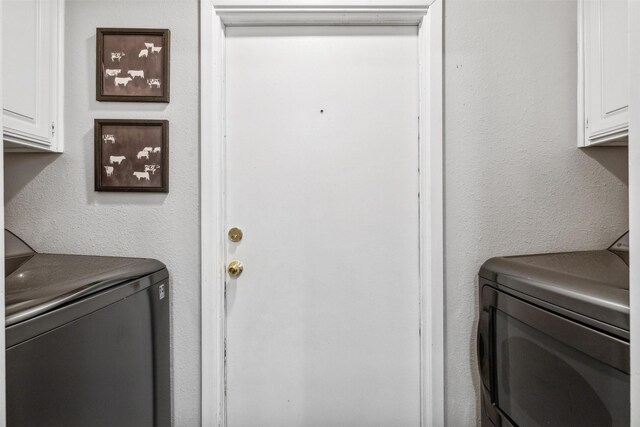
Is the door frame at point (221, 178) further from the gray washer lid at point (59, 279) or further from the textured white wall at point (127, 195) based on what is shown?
the gray washer lid at point (59, 279)

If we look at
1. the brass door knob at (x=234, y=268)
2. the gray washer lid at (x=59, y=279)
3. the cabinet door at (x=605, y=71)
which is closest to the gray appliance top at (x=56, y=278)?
the gray washer lid at (x=59, y=279)

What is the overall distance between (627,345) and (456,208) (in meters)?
0.73

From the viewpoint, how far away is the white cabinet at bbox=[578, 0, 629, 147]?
116 centimetres

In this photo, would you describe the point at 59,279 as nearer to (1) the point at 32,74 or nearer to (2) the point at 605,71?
(1) the point at 32,74

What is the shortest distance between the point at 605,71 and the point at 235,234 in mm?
1467

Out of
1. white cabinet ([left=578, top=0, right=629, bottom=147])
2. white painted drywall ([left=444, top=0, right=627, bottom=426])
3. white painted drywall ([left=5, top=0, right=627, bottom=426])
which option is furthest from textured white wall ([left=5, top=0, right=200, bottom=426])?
white cabinet ([left=578, top=0, right=629, bottom=147])

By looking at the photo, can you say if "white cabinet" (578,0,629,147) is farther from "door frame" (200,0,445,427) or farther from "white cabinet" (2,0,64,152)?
"white cabinet" (2,0,64,152)

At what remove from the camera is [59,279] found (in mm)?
967

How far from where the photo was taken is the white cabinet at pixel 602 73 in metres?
1.16

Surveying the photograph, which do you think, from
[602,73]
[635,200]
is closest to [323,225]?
[635,200]

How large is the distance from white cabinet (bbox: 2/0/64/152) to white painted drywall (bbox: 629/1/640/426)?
Answer: 1552 mm

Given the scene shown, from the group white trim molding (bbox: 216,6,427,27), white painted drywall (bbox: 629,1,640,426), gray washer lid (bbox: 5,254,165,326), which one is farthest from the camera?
white trim molding (bbox: 216,6,427,27)

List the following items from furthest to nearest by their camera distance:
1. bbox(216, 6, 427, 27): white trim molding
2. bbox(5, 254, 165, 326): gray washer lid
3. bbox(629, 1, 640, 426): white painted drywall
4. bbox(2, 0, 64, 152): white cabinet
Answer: bbox(216, 6, 427, 27): white trim molding < bbox(2, 0, 64, 152): white cabinet < bbox(5, 254, 165, 326): gray washer lid < bbox(629, 1, 640, 426): white painted drywall

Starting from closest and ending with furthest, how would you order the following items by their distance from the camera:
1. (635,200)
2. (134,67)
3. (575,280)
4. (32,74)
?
(635,200) < (575,280) < (32,74) < (134,67)
